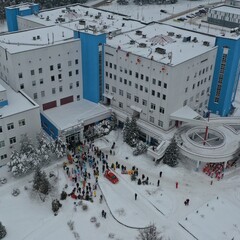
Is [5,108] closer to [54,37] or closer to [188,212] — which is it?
[54,37]

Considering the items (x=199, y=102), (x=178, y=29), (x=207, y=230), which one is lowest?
(x=207, y=230)

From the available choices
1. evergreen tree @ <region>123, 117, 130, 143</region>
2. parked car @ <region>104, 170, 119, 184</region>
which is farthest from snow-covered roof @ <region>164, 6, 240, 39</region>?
parked car @ <region>104, 170, 119, 184</region>

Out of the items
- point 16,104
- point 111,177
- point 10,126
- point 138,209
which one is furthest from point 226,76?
point 10,126

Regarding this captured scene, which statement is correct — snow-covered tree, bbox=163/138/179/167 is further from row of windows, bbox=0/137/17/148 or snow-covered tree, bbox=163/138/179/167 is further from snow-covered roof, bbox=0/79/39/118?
row of windows, bbox=0/137/17/148

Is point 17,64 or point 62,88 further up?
point 17,64

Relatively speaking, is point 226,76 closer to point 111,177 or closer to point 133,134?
point 133,134

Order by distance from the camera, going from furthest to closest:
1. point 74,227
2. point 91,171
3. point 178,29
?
point 178,29 < point 91,171 < point 74,227

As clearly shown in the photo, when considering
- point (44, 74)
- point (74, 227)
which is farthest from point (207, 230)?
point (44, 74)

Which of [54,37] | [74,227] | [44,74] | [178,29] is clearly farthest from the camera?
[178,29]

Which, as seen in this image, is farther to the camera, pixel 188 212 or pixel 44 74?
pixel 44 74
